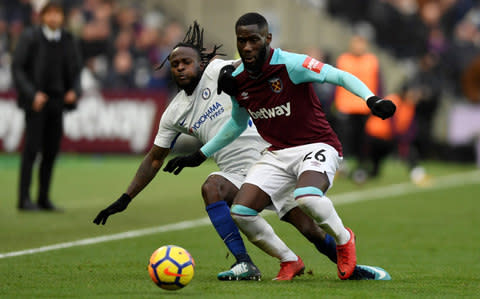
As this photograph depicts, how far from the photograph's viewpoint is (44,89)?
11789mm

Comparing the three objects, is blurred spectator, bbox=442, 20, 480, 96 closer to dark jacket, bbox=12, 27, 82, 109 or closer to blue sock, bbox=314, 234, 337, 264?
dark jacket, bbox=12, 27, 82, 109

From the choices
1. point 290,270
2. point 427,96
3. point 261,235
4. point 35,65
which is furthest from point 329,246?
point 427,96

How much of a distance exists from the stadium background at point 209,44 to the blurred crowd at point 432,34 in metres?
0.03

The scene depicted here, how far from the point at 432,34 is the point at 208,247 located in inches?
615

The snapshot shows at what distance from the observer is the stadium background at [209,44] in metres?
21.0

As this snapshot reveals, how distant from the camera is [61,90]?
1181 cm

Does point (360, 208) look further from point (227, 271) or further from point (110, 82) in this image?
point (110, 82)

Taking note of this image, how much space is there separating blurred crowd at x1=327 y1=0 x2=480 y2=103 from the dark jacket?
10.6 metres

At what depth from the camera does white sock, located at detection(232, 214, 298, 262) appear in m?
6.66

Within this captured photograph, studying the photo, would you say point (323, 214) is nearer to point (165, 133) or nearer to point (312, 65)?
point (312, 65)

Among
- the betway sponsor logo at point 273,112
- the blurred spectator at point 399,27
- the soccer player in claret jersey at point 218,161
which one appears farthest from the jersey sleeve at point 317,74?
the blurred spectator at point 399,27

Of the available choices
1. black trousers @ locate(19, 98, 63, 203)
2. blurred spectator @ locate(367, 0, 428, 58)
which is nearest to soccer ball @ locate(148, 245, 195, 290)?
black trousers @ locate(19, 98, 63, 203)

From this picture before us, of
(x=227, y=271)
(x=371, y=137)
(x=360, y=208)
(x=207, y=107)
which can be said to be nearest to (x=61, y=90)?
(x=360, y=208)

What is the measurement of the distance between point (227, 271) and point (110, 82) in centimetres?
1542
